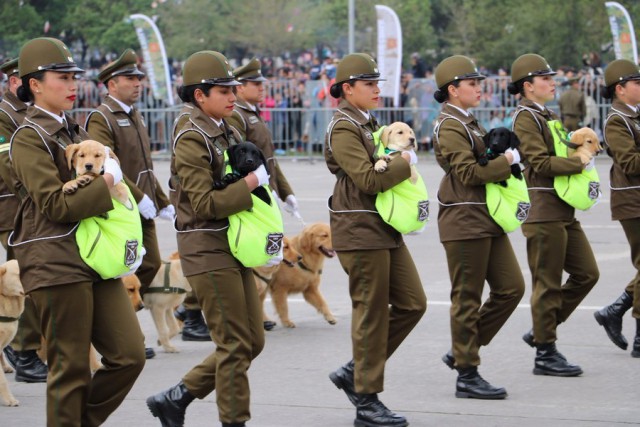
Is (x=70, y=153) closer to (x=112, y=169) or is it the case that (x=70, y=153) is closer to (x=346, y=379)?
(x=112, y=169)

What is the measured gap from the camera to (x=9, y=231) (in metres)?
8.57

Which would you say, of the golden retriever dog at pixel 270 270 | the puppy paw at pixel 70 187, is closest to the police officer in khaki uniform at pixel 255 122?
the golden retriever dog at pixel 270 270

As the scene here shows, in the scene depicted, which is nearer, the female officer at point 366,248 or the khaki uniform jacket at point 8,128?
the female officer at point 366,248

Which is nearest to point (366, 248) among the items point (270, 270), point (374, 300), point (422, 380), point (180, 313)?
point (374, 300)

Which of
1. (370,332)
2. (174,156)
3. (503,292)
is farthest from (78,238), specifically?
(503,292)

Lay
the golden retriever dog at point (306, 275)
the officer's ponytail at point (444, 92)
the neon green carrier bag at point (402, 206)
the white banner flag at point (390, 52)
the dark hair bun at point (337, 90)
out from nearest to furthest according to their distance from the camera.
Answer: the neon green carrier bag at point (402, 206), the dark hair bun at point (337, 90), the officer's ponytail at point (444, 92), the golden retriever dog at point (306, 275), the white banner flag at point (390, 52)

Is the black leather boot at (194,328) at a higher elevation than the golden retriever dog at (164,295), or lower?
lower

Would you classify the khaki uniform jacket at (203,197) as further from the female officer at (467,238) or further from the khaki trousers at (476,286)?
the khaki trousers at (476,286)

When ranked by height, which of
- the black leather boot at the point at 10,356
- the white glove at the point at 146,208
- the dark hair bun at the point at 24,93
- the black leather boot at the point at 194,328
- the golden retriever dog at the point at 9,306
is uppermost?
the dark hair bun at the point at 24,93

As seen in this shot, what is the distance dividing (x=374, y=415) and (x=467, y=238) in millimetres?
1298

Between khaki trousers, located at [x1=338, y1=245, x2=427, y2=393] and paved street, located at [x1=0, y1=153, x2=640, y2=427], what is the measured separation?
399 mm

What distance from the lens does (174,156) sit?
655 cm

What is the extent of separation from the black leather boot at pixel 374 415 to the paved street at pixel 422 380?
16 centimetres

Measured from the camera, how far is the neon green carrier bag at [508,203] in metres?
7.77
